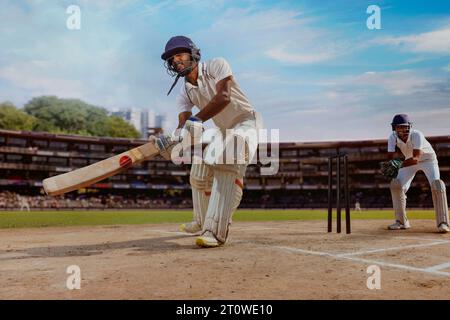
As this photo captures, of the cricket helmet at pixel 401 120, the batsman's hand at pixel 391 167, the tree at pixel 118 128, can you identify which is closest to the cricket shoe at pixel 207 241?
the batsman's hand at pixel 391 167

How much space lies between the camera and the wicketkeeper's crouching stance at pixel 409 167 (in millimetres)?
7902

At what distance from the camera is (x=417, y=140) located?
796cm

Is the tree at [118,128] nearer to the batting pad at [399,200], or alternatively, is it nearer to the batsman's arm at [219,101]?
the batting pad at [399,200]

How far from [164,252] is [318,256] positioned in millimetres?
1955

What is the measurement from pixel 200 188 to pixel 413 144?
16.0 ft

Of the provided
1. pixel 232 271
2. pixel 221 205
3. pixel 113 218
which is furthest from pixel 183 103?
pixel 113 218

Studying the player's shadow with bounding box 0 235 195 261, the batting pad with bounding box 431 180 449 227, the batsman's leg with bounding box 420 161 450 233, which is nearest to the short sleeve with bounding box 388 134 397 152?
the batsman's leg with bounding box 420 161 450 233

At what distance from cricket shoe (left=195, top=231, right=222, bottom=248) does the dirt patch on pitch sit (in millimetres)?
99

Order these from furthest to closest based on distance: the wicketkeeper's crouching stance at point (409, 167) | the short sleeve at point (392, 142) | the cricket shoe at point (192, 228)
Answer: the short sleeve at point (392, 142) < the wicketkeeper's crouching stance at point (409, 167) < the cricket shoe at point (192, 228)

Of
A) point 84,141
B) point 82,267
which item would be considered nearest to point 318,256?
point 82,267

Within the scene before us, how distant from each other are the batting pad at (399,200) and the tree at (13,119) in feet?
253

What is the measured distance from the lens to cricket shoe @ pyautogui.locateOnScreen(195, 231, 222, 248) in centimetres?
511

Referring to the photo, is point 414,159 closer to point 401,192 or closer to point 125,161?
point 401,192

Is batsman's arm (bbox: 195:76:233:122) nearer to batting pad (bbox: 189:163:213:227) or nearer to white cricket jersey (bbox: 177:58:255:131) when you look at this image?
white cricket jersey (bbox: 177:58:255:131)
